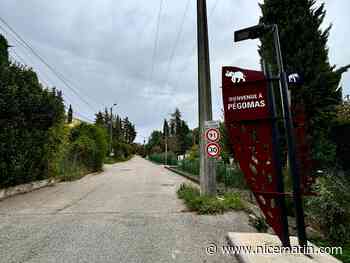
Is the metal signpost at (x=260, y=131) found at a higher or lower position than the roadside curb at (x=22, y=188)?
higher

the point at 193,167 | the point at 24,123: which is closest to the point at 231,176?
the point at 193,167

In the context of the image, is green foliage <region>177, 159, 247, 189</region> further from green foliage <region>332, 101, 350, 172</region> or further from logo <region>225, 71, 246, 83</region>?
logo <region>225, 71, 246, 83</region>

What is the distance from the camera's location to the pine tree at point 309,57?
11266 millimetres

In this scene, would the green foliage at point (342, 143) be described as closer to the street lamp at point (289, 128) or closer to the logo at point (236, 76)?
the street lamp at point (289, 128)

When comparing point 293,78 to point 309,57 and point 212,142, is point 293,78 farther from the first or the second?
point 309,57

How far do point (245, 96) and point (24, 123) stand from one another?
8282 mm

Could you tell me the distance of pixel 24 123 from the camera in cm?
917

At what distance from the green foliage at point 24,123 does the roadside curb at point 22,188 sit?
0.17m

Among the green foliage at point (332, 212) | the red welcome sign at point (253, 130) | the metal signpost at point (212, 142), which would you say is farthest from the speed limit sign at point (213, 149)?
the red welcome sign at point (253, 130)

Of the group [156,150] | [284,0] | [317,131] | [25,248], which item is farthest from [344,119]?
[156,150]

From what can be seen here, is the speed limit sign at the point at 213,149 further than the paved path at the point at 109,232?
Yes

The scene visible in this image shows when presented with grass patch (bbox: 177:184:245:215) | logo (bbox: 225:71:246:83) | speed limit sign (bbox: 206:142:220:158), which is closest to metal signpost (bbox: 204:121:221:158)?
speed limit sign (bbox: 206:142:220:158)

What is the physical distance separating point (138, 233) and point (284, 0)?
13.0 m

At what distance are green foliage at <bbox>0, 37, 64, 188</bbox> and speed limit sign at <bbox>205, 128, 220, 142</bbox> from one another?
245 inches
